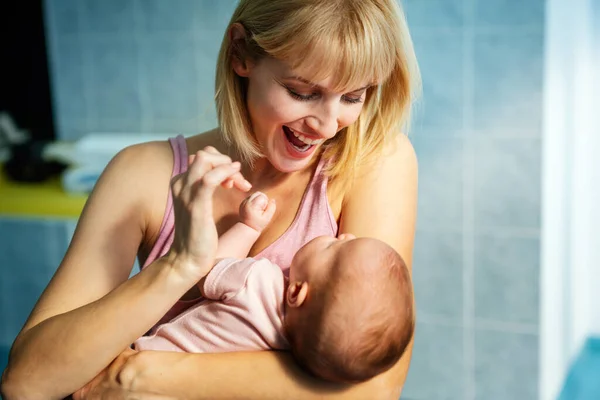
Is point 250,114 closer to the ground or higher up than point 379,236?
higher up

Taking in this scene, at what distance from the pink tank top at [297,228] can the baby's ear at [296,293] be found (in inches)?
4.7

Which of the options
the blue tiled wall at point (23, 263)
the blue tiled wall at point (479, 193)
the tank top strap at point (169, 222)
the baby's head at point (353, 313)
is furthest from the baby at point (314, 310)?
the blue tiled wall at point (23, 263)

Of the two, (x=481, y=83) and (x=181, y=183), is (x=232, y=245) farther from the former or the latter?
(x=481, y=83)

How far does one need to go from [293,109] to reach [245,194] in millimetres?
257

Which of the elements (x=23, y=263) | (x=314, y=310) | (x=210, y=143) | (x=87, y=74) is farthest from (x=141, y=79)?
(x=314, y=310)

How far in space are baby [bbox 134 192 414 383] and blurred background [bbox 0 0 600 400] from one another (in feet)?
5.67

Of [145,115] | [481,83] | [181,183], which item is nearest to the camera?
[181,183]

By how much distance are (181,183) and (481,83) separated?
1933mm

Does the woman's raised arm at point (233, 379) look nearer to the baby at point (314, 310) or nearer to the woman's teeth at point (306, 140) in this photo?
the baby at point (314, 310)

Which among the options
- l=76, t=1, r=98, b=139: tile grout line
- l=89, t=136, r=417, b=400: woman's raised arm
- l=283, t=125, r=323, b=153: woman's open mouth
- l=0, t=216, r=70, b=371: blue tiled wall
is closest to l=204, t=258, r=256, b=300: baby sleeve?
l=89, t=136, r=417, b=400: woman's raised arm

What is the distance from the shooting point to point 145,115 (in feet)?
11.5

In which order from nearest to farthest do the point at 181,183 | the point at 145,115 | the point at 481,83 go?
the point at 181,183
the point at 481,83
the point at 145,115

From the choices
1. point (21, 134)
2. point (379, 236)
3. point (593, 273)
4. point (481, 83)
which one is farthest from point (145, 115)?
point (379, 236)

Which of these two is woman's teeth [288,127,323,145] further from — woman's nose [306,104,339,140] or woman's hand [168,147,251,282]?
woman's hand [168,147,251,282]
